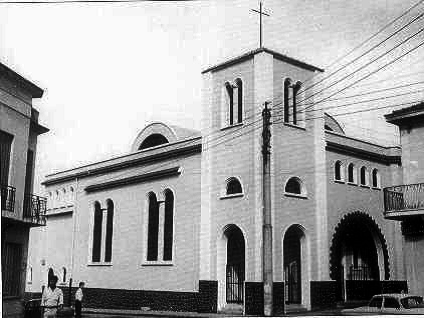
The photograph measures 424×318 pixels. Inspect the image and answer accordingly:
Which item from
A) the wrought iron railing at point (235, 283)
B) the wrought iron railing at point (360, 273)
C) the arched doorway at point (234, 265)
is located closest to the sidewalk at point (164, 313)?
the wrought iron railing at point (235, 283)

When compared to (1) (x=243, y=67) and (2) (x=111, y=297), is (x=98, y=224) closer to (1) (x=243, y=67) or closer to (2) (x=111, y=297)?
(2) (x=111, y=297)

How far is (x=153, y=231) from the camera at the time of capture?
20703 millimetres

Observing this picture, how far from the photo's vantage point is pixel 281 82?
17828mm

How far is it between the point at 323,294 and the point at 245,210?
11.3 feet

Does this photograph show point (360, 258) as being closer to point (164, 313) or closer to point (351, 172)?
point (351, 172)

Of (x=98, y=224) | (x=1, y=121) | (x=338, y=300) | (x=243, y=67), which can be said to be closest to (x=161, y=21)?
(x=1, y=121)

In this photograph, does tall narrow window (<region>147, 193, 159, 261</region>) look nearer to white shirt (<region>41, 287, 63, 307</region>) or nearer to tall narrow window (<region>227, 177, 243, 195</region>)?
tall narrow window (<region>227, 177, 243, 195</region>)

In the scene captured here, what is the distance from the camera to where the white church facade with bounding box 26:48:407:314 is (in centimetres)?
1744

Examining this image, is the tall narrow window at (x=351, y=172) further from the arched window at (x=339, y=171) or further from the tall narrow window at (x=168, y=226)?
the tall narrow window at (x=168, y=226)

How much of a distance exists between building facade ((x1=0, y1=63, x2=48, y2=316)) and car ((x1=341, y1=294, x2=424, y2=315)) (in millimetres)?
6801

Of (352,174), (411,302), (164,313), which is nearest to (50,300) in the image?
(411,302)

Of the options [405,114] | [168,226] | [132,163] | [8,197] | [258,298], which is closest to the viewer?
[8,197]

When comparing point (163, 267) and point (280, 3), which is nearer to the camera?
point (280, 3)

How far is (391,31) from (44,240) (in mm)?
18329
